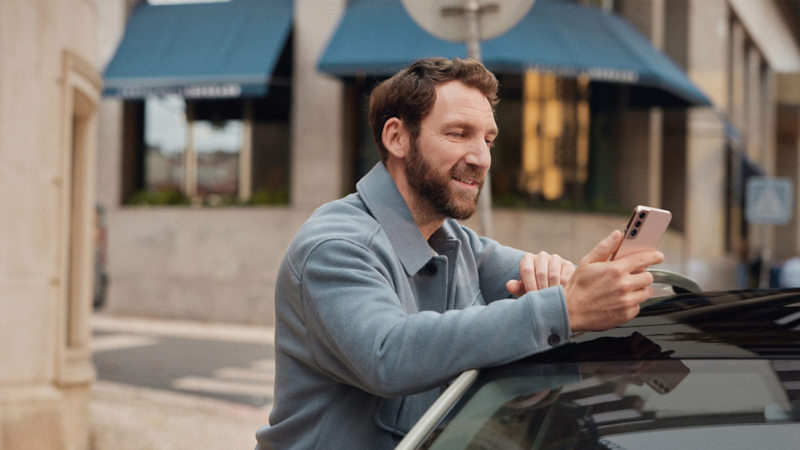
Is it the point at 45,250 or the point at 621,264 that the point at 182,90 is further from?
the point at 621,264

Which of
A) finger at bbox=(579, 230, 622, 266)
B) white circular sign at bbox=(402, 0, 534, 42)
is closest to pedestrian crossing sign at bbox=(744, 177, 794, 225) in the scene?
white circular sign at bbox=(402, 0, 534, 42)

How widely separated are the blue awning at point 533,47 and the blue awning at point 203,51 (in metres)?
1.50

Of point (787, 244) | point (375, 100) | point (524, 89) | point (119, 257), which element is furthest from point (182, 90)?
point (787, 244)

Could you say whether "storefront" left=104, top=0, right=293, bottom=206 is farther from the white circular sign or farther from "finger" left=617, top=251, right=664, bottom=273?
"finger" left=617, top=251, right=664, bottom=273

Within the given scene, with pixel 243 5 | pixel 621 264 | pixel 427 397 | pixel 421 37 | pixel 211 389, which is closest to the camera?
pixel 621 264

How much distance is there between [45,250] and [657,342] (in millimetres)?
4231

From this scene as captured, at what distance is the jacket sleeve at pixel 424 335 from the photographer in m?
1.38

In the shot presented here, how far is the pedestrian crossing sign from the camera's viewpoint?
39.8 feet

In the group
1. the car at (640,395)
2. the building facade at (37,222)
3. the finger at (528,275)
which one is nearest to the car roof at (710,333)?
the car at (640,395)

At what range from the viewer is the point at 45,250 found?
15.6 ft

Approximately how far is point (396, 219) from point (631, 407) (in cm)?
67

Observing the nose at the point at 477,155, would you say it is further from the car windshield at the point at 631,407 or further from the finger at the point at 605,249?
the car windshield at the point at 631,407

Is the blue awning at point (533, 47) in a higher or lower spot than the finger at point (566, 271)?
higher

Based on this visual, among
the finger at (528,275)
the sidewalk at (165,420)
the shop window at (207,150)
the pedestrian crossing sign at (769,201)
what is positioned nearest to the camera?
the finger at (528,275)
